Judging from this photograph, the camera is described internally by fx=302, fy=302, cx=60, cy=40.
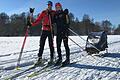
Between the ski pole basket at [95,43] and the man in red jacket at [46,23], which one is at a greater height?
the man in red jacket at [46,23]

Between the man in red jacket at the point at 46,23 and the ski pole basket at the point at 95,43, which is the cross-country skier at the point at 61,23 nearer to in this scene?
the man in red jacket at the point at 46,23

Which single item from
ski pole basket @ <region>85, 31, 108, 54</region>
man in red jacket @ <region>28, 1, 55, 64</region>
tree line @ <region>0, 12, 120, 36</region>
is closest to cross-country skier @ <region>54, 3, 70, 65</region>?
man in red jacket @ <region>28, 1, 55, 64</region>

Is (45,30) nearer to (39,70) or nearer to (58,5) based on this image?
(58,5)

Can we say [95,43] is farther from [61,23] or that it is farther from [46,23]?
[46,23]

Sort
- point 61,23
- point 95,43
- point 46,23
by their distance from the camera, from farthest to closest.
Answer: point 95,43, point 46,23, point 61,23

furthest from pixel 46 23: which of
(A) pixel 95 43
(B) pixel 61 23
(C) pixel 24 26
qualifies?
(C) pixel 24 26

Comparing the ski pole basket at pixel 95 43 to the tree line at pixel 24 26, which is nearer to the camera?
the ski pole basket at pixel 95 43

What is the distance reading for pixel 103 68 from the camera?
945cm

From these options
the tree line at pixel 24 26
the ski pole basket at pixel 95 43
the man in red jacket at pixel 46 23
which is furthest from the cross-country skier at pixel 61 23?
the tree line at pixel 24 26

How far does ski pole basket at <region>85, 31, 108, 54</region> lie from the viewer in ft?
44.9

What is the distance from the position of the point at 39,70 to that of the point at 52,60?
58.1 inches

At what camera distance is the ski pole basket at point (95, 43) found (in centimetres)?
1369

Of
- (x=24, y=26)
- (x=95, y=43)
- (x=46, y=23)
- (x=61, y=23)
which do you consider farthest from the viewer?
(x=24, y=26)

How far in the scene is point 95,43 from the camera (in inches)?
559
